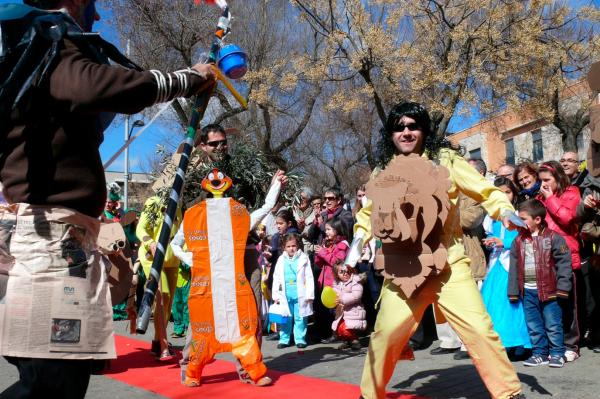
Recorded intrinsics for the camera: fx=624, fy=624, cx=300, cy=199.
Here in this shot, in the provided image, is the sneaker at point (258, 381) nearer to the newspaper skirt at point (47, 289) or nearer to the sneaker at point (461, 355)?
the sneaker at point (461, 355)

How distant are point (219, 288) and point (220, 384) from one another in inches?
32.7

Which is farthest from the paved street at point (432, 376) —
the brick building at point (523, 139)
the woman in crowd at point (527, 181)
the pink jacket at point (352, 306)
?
the brick building at point (523, 139)

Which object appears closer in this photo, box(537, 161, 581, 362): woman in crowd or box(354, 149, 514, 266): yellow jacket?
box(354, 149, 514, 266): yellow jacket

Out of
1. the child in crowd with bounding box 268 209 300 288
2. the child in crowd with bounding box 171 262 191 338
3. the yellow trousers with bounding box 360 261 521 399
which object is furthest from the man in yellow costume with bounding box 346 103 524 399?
the child in crowd with bounding box 171 262 191 338

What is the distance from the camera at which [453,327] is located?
12.9ft

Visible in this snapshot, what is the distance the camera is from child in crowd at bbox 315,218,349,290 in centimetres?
778

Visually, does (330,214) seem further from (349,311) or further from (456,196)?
(456,196)

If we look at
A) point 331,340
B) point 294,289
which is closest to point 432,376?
point 294,289

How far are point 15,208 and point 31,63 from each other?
546 millimetres

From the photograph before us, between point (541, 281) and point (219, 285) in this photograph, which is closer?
point (219, 285)

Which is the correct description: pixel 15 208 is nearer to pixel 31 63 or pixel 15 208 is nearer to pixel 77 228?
pixel 77 228

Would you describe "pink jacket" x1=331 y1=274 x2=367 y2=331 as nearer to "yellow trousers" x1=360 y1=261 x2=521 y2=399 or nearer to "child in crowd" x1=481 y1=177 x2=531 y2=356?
"child in crowd" x1=481 y1=177 x2=531 y2=356

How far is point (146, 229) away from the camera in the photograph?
21.2ft

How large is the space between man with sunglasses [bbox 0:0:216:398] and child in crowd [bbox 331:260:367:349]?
16.1ft
